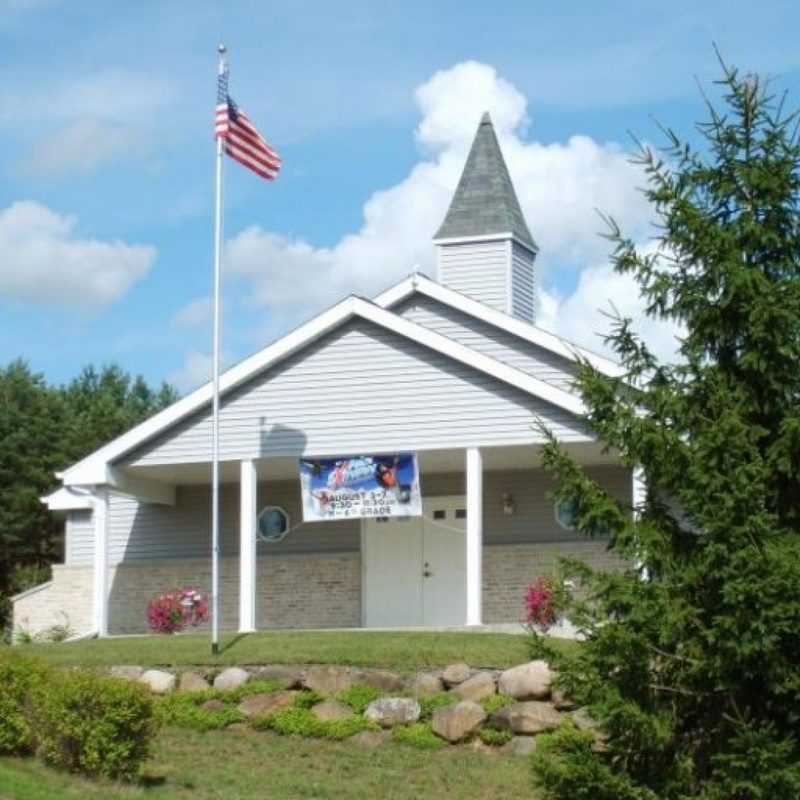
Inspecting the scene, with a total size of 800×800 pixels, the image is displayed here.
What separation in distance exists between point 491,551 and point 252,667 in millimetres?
6731

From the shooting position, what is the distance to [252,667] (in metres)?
20.6

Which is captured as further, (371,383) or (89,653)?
(371,383)

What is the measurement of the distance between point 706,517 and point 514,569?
15386mm

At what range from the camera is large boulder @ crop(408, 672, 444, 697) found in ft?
64.0

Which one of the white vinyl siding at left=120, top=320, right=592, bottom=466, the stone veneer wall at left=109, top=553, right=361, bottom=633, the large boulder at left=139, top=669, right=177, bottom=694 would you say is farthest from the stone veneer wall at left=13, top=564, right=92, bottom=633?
the large boulder at left=139, top=669, right=177, bottom=694

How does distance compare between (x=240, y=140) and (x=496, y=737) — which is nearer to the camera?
(x=496, y=737)

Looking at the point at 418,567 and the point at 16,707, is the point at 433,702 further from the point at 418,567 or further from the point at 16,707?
the point at 418,567

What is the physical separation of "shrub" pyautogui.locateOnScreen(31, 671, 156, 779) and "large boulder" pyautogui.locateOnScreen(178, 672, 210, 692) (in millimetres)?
4582

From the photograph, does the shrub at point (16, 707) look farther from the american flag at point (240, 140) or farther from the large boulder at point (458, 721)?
the american flag at point (240, 140)

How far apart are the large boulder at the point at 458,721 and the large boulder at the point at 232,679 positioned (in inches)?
113

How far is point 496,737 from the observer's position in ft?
60.3

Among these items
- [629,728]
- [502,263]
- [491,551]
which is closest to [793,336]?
[629,728]

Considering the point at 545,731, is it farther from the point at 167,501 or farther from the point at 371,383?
the point at 167,501

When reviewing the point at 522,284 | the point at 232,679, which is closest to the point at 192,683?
the point at 232,679
